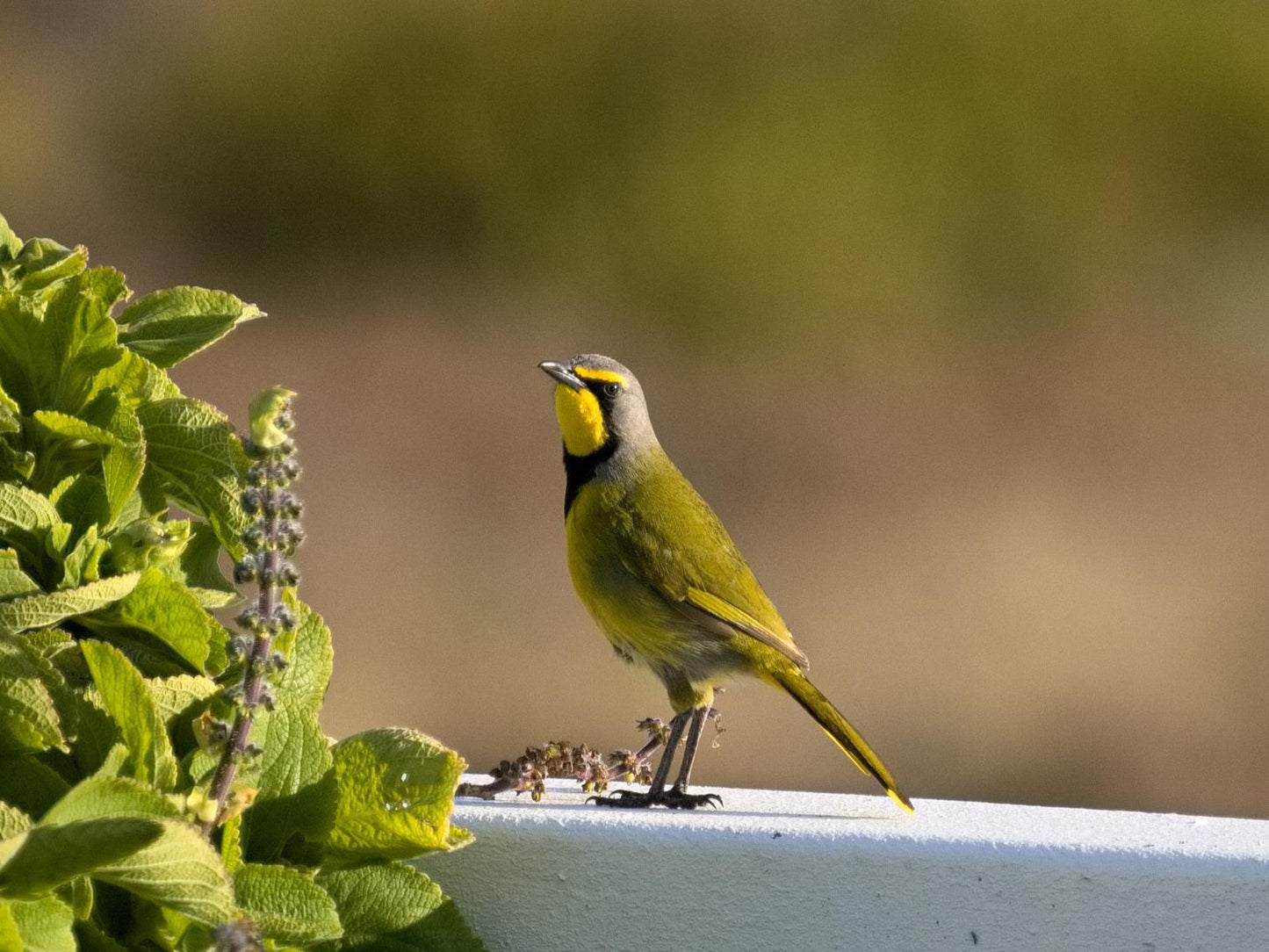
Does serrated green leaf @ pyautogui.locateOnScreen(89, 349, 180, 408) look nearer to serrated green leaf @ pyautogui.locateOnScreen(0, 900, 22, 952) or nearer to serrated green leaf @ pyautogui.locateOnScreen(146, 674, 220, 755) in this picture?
serrated green leaf @ pyautogui.locateOnScreen(146, 674, 220, 755)

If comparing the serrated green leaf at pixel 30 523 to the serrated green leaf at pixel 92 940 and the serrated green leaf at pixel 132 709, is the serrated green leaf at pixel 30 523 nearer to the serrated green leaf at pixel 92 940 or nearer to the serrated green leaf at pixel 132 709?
the serrated green leaf at pixel 132 709

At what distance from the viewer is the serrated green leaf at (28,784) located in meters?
1.25

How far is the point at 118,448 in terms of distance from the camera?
1.36m

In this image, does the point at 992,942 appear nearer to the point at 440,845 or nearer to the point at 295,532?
the point at 440,845

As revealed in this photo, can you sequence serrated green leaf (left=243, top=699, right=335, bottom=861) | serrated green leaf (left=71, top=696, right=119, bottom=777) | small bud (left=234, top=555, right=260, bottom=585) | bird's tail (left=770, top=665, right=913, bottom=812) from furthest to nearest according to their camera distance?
bird's tail (left=770, top=665, right=913, bottom=812)
serrated green leaf (left=243, top=699, right=335, bottom=861)
serrated green leaf (left=71, top=696, right=119, bottom=777)
small bud (left=234, top=555, right=260, bottom=585)

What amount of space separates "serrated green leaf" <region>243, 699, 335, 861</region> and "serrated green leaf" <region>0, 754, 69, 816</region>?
0.56 ft

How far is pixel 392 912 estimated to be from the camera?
1.41 m

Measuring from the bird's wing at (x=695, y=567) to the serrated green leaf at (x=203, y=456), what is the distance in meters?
1.27

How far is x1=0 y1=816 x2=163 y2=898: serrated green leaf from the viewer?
0.95 meters

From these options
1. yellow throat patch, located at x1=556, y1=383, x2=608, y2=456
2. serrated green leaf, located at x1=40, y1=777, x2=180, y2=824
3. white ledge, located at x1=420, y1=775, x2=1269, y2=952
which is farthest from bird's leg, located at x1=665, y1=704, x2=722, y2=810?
serrated green leaf, located at x1=40, y1=777, x2=180, y2=824

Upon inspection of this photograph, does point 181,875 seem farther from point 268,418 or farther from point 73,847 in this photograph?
point 268,418

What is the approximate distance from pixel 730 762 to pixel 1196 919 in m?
6.44

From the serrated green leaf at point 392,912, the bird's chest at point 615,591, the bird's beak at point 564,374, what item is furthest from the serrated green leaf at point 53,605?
the bird's beak at point 564,374

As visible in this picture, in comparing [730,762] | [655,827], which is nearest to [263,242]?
[730,762]
